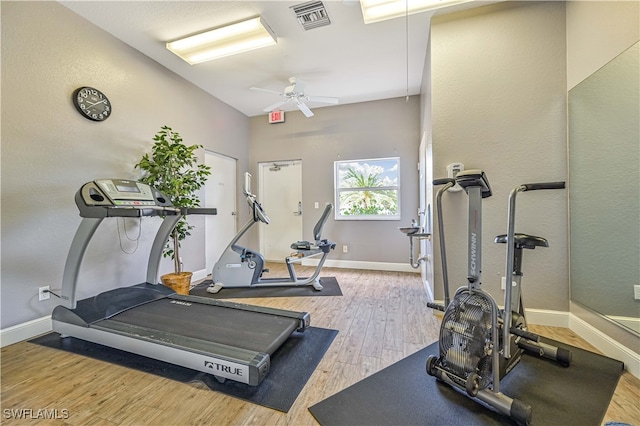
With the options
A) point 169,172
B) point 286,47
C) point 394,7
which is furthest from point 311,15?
point 169,172

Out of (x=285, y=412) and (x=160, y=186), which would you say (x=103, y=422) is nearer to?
(x=285, y=412)

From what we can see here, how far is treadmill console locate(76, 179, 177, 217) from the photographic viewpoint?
1832 millimetres

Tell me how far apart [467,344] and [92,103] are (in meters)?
3.62

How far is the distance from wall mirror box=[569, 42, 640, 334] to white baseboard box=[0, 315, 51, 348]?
425cm

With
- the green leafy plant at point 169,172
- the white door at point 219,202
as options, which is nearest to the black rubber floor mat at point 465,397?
the green leafy plant at point 169,172

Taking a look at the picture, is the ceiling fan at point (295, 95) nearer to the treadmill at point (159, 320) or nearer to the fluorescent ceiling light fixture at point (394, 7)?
the fluorescent ceiling light fixture at point (394, 7)

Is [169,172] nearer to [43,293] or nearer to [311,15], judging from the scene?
[43,293]

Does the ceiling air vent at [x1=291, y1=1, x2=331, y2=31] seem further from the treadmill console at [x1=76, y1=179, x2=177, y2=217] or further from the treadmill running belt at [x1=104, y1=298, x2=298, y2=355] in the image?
the treadmill running belt at [x1=104, y1=298, x2=298, y2=355]

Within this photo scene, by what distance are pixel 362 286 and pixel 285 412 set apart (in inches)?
91.1

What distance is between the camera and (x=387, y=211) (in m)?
4.50

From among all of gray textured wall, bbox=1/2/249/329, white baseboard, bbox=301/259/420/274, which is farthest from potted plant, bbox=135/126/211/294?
white baseboard, bbox=301/259/420/274

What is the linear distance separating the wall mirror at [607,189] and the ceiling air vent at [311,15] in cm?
222

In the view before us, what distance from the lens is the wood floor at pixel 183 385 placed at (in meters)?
1.27

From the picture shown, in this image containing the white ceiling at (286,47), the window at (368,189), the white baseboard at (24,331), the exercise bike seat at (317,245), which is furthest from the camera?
the window at (368,189)
